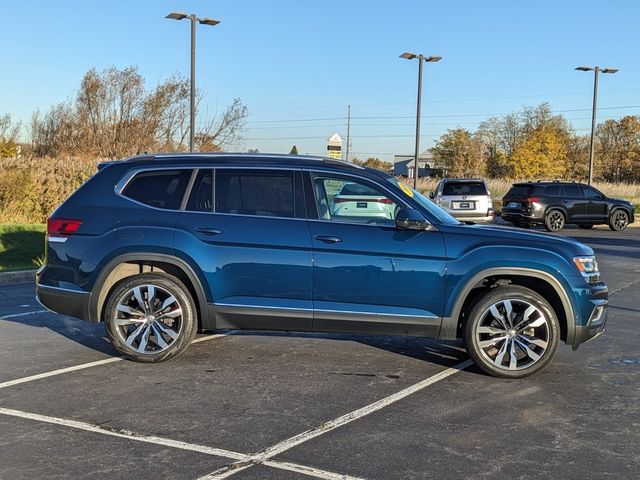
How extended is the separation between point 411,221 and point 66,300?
3116 mm

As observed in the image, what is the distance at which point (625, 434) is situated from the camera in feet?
15.0

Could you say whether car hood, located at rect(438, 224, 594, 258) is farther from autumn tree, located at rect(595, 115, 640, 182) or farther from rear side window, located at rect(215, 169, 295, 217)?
autumn tree, located at rect(595, 115, 640, 182)

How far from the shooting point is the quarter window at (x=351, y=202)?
232 inches

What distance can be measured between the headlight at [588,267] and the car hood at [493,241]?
0.18 feet

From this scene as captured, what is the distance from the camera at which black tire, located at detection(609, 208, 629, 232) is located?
25219mm

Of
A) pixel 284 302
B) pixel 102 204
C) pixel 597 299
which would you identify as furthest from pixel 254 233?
pixel 597 299

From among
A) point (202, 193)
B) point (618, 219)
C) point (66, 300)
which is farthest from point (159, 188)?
point (618, 219)

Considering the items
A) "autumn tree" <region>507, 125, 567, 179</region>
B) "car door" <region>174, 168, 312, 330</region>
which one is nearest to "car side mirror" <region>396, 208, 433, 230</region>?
"car door" <region>174, 168, 312, 330</region>

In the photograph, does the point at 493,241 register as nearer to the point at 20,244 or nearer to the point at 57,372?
the point at 57,372

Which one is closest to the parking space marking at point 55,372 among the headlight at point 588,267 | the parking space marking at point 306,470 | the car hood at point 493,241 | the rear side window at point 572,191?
the parking space marking at point 306,470

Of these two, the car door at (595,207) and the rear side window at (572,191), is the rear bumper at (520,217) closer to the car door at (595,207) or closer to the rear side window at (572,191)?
the rear side window at (572,191)

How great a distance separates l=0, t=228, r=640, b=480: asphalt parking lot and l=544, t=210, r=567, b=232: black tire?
17.7 meters

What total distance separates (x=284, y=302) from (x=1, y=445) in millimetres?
2447

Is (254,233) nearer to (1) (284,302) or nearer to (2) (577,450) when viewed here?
(1) (284,302)
